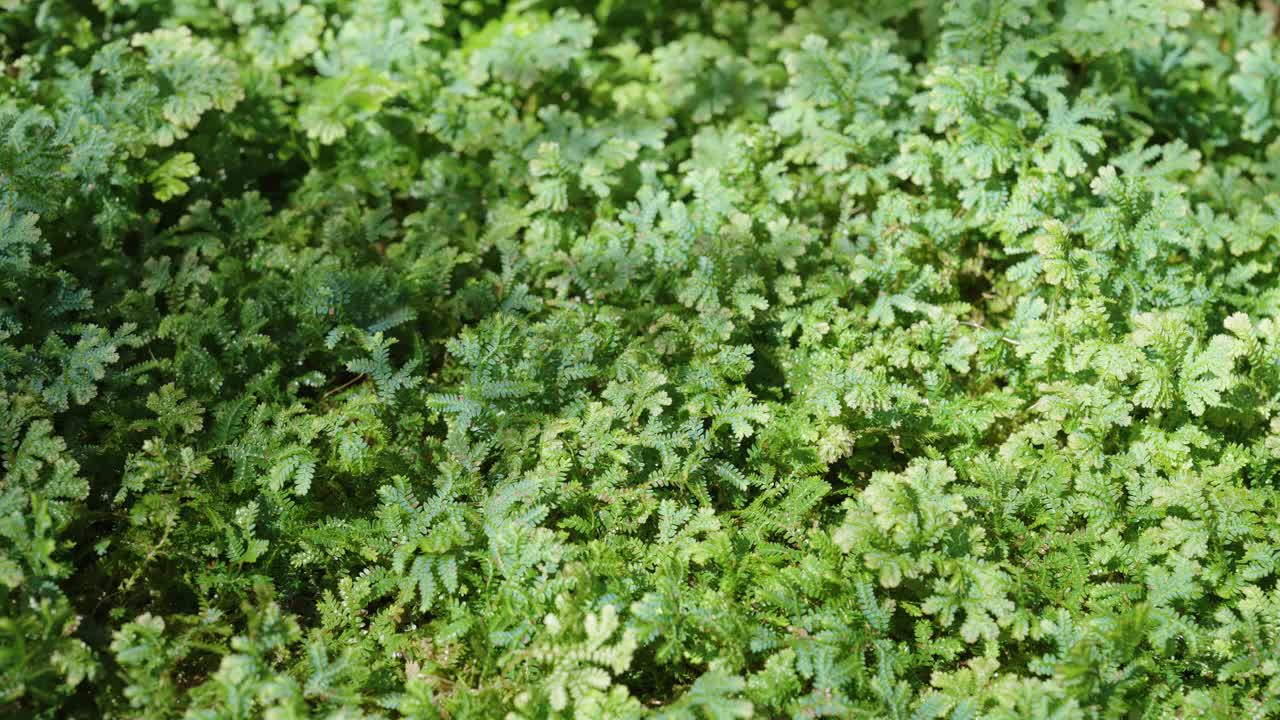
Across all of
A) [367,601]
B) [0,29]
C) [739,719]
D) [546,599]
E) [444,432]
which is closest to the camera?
[739,719]

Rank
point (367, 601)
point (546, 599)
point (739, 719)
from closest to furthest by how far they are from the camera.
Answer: point (739, 719), point (546, 599), point (367, 601)

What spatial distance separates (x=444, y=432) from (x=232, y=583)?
37.1 inches

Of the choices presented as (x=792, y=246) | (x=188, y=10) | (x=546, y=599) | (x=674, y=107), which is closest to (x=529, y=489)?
(x=546, y=599)

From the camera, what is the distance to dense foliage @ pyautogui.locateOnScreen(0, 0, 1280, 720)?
3094 millimetres

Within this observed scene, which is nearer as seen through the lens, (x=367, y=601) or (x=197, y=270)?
(x=367, y=601)

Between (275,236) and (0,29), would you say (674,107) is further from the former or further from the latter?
(0,29)

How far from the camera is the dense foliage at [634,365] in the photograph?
3094mm

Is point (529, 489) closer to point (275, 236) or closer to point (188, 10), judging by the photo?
point (275, 236)

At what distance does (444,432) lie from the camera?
3.81m

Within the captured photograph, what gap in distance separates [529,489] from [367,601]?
2.27 ft

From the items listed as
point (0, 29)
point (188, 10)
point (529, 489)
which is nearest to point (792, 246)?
point (529, 489)

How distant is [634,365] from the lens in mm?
3721

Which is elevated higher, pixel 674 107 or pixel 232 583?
pixel 674 107

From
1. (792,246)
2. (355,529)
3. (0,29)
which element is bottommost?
(355,529)
